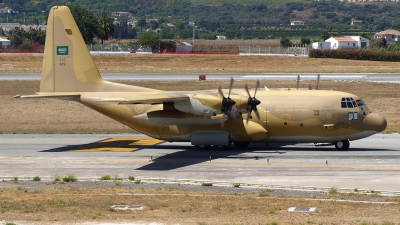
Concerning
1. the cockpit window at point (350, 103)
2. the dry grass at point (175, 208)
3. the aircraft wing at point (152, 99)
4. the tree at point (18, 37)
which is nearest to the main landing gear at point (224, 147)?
the aircraft wing at point (152, 99)

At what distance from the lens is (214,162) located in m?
35.0

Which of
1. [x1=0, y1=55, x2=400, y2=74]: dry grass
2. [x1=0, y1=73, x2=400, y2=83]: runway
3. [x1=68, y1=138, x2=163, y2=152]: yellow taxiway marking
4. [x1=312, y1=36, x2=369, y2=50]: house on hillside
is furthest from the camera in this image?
[x1=312, y1=36, x2=369, y2=50]: house on hillside

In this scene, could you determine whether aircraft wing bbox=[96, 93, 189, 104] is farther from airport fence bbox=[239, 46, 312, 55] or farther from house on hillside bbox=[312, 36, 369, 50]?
house on hillside bbox=[312, 36, 369, 50]

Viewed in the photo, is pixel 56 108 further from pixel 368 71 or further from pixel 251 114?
pixel 368 71

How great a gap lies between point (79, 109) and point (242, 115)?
24514 millimetres

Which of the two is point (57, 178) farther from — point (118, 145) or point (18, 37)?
point (18, 37)

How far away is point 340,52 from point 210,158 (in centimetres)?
7964

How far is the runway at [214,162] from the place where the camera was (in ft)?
99.6

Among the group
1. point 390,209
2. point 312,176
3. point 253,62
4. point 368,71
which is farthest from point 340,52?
point 390,209

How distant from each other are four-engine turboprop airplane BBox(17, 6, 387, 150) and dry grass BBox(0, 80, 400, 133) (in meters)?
9.31

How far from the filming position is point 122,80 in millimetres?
75375

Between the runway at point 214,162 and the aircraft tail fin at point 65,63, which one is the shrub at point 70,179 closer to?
the runway at point 214,162

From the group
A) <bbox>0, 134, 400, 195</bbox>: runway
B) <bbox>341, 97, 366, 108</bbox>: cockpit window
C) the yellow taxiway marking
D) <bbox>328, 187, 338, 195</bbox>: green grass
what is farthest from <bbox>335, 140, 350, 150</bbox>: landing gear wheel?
the yellow taxiway marking

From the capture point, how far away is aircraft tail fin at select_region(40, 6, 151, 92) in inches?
1588
